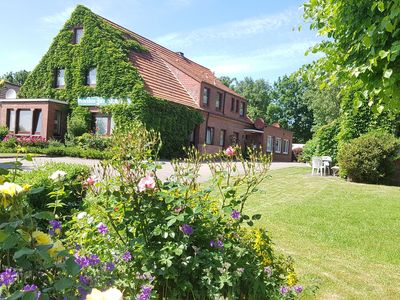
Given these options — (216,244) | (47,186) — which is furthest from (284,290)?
(47,186)

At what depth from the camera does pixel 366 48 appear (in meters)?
4.27

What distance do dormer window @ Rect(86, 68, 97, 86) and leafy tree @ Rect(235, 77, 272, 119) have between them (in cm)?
4460

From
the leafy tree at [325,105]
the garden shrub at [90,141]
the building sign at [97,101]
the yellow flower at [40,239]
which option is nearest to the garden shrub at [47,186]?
the yellow flower at [40,239]

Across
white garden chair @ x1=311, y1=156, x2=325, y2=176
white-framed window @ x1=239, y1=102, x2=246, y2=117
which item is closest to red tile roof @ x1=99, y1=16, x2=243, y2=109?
white-framed window @ x1=239, y1=102, x2=246, y2=117

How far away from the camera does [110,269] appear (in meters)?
2.37

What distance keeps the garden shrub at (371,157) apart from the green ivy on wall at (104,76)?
12.9m

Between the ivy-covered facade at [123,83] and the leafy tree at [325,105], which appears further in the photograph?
the leafy tree at [325,105]

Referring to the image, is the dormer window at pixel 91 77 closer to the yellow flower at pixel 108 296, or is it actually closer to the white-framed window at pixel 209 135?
the white-framed window at pixel 209 135

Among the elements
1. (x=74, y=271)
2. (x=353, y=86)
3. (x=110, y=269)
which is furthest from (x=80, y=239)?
(x=353, y=86)

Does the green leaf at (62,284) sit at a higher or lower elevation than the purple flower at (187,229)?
lower

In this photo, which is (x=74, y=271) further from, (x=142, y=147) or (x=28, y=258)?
(x=142, y=147)

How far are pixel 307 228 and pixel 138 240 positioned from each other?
6.26m

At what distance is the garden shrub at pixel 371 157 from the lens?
17.4m

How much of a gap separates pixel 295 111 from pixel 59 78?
48.8 meters
